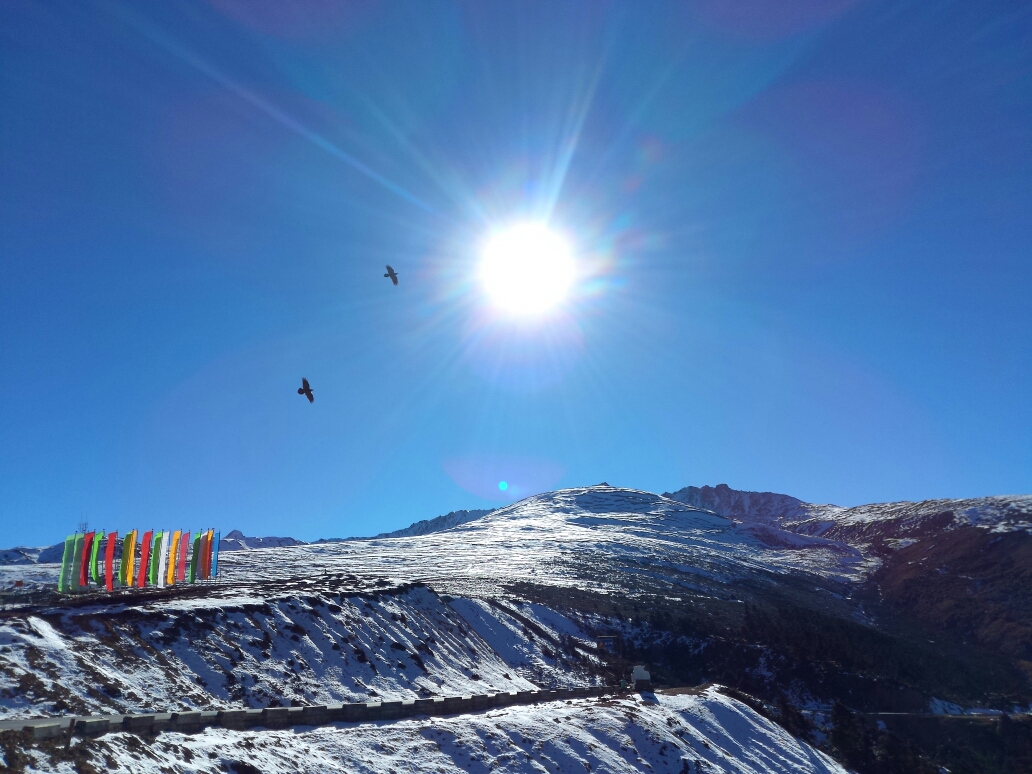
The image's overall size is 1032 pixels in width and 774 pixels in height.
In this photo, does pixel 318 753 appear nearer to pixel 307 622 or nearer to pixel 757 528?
pixel 307 622

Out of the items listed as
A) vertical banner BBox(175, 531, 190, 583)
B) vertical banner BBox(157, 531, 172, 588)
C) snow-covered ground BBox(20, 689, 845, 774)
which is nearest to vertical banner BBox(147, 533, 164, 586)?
vertical banner BBox(157, 531, 172, 588)

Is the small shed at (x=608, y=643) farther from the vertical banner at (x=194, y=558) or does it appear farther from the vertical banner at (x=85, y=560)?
the vertical banner at (x=85, y=560)

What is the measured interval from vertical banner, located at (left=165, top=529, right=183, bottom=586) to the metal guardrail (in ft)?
115

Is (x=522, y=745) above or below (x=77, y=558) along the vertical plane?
below

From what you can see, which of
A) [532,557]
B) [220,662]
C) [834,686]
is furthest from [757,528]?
[220,662]

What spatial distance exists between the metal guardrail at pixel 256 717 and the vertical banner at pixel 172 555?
34.9m

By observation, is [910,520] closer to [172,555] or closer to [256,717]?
[172,555]

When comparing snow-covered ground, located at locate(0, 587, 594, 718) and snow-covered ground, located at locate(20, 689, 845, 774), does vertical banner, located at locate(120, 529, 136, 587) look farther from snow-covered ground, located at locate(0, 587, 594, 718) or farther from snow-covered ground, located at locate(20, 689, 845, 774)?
snow-covered ground, located at locate(20, 689, 845, 774)

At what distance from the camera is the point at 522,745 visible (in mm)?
27453

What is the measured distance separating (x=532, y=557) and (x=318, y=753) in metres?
83.4

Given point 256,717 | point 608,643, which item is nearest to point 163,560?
point 256,717

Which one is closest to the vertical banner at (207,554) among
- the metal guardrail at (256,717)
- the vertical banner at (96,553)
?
the vertical banner at (96,553)

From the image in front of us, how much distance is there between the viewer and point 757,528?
17638cm

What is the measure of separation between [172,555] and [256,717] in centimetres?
3645
